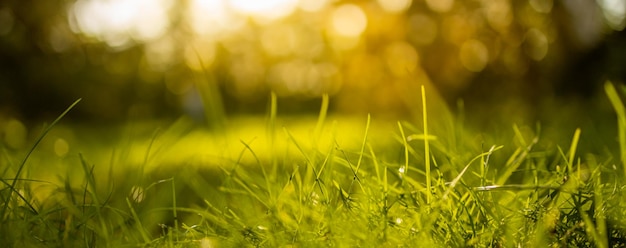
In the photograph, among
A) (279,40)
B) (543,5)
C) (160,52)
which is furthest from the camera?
(279,40)

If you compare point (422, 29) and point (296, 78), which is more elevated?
point (422, 29)

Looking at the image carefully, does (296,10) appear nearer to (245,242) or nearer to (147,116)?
(147,116)

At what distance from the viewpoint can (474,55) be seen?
7953 millimetres

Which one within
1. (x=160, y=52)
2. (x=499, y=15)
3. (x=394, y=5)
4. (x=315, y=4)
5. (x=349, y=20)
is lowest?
(x=160, y=52)

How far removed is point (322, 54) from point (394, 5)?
11.1 meters

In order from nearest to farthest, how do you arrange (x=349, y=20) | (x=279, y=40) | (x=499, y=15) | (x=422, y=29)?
(x=499, y=15)
(x=422, y=29)
(x=349, y=20)
(x=279, y=40)

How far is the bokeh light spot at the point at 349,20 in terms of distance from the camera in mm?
10367

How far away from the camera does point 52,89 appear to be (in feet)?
45.9

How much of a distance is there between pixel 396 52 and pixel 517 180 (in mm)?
7877

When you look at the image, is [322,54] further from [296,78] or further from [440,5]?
[440,5]

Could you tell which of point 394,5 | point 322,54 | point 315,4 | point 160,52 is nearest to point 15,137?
point 394,5

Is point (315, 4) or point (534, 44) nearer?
point (534, 44)

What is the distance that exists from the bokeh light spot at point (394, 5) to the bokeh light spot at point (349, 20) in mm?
565

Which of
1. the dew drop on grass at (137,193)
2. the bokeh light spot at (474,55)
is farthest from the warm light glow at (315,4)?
the dew drop on grass at (137,193)
